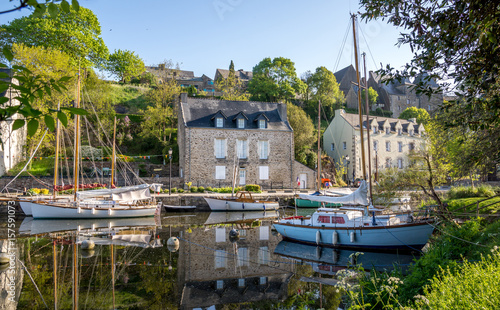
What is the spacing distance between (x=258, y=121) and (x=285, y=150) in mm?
4102

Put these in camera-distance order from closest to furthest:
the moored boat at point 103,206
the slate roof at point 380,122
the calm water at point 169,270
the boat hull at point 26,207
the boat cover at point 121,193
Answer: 1. the calm water at point 169,270
2. the moored boat at point 103,206
3. the boat cover at point 121,193
4. the boat hull at point 26,207
5. the slate roof at point 380,122

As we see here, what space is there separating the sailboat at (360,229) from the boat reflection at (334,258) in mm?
379

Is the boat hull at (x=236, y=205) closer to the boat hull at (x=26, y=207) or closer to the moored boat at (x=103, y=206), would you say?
the moored boat at (x=103, y=206)

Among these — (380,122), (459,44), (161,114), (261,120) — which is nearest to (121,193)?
(261,120)

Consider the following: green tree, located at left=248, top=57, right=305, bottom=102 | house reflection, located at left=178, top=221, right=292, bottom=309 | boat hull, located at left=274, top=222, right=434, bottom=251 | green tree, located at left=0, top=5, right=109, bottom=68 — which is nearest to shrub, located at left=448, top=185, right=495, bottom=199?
boat hull, located at left=274, top=222, right=434, bottom=251

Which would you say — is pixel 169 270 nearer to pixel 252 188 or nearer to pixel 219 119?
pixel 252 188

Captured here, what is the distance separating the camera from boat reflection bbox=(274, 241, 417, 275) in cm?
1184

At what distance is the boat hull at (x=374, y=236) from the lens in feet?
44.8

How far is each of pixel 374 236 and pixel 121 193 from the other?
16471 mm

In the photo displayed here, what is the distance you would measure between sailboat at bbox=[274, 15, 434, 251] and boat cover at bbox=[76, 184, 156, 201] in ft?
37.1

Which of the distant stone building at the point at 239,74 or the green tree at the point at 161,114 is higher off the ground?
the distant stone building at the point at 239,74

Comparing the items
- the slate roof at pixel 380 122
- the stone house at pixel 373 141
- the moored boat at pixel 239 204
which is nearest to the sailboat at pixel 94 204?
the moored boat at pixel 239 204

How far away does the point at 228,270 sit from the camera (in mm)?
11219

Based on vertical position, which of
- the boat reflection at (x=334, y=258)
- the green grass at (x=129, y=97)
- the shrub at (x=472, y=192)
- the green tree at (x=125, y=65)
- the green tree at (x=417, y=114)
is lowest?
the boat reflection at (x=334, y=258)
